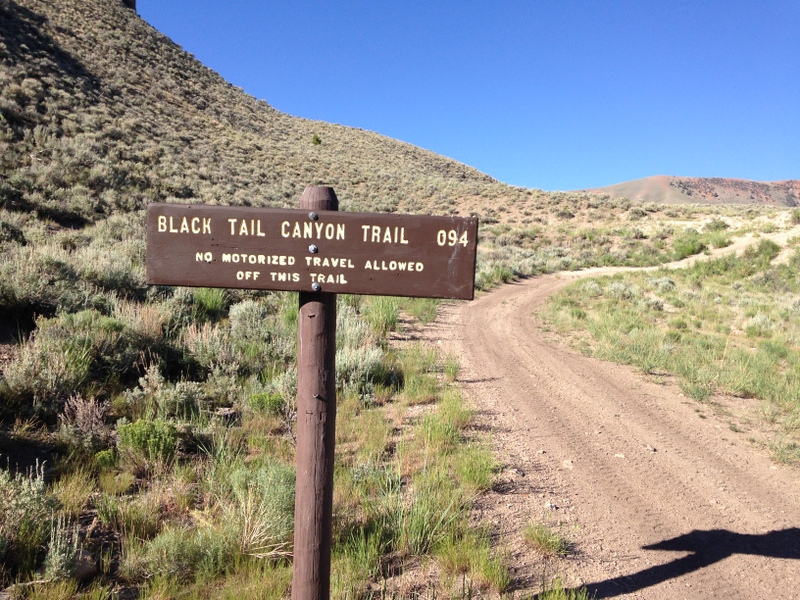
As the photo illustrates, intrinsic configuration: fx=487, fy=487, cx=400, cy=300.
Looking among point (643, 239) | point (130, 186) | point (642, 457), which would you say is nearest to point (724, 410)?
point (642, 457)

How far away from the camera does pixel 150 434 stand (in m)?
4.28

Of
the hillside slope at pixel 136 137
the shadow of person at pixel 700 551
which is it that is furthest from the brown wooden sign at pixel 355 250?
the hillside slope at pixel 136 137

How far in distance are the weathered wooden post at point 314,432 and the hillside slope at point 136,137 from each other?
1415cm

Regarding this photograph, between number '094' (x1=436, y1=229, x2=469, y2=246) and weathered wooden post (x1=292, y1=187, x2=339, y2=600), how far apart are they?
1.93 ft

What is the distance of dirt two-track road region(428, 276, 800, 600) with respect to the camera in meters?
3.46

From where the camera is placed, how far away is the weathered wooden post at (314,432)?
2.54 meters

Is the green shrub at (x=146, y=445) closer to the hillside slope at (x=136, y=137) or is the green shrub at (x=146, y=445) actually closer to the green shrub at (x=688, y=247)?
the hillside slope at (x=136, y=137)

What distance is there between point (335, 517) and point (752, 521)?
139 inches

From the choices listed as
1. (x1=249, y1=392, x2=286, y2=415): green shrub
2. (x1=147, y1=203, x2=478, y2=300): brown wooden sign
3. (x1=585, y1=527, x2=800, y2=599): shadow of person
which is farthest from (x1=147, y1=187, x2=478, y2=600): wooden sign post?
(x1=249, y1=392, x2=286, y2=415): green shrub

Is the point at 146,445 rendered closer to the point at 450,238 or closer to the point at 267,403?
the point at 267,403

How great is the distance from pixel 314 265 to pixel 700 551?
367cm

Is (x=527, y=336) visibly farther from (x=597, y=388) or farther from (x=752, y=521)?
(x=752, y=521)

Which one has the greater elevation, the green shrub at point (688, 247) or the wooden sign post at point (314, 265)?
the green shrub at point (688, 247)

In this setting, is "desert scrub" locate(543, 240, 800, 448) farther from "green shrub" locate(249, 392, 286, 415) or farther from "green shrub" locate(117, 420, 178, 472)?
"green shrub" locate(117, 420, 178, 472)
